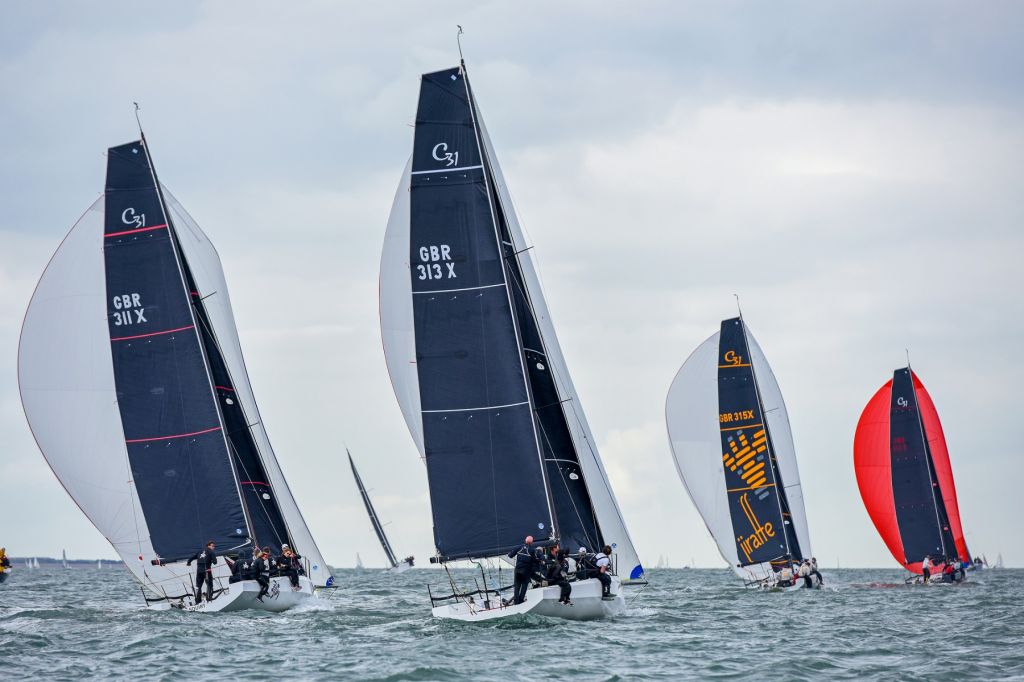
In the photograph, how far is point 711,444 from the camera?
142 feet

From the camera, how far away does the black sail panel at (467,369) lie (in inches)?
931

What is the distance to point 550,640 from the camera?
20656mm

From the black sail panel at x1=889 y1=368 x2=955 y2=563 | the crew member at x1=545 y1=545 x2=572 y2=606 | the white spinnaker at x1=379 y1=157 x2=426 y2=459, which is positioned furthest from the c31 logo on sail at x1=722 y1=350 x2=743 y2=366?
the crew member at x1=545 y1=545 x2=572 y2=606

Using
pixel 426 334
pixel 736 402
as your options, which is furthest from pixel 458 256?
pixel 736 402

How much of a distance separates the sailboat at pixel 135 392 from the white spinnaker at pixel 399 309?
4.33 meters

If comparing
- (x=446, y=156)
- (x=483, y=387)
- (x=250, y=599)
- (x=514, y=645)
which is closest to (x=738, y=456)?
(x=250, y=599)

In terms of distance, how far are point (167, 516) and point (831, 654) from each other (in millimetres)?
15972

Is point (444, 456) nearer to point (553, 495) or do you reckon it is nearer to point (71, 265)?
point (553, 495)

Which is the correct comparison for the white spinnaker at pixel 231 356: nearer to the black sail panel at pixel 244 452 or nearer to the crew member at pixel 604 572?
the black sail panel at pixel 244 452

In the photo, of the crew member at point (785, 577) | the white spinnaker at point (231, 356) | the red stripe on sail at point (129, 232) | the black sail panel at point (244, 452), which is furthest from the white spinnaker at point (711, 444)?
the red stripe on sail at point (129, 232)

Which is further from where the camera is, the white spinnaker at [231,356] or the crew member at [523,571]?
the white spinnaker at [231,356]

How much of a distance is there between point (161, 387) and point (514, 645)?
13.6 meters

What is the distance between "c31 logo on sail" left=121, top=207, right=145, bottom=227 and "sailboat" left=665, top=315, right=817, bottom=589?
19389 millimetres

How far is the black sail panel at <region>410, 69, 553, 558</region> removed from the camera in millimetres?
23656
